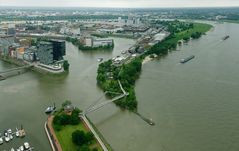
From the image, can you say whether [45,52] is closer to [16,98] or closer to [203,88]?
[16,98]

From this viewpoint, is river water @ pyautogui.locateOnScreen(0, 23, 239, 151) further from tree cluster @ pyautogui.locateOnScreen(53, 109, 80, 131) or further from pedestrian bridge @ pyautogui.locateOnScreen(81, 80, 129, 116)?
tree cluster @ pyautogui.locateOnScreen(53, 109, 80, 131)

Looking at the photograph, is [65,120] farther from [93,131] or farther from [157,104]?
[157,104]

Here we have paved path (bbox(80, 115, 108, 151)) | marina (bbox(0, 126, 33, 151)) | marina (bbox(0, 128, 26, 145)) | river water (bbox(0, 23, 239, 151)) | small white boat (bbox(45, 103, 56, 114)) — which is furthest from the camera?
small white boat (bbox(45, 103, 56, 114))

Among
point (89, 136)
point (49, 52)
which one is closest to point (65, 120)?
point (89, 136)

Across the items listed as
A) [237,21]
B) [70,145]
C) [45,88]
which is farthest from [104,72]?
[237,21]

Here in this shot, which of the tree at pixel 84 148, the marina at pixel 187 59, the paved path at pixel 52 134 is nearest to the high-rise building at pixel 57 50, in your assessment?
the marina at pixel 187 59

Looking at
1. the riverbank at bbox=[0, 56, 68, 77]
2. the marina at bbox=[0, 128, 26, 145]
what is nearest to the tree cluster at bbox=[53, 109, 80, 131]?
the marina at bbox=[0, 128, 26, 145]
